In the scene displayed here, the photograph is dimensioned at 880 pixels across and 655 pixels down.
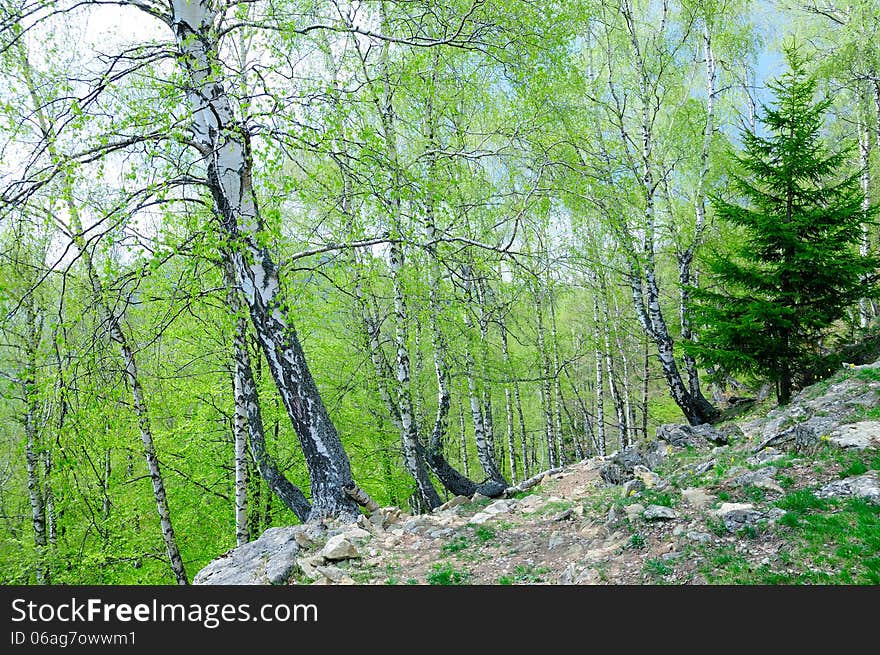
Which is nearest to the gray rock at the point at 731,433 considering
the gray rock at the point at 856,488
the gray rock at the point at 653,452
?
the gray rock at the point at 653,452

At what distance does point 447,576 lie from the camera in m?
4.82

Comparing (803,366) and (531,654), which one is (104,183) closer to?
(531,654)

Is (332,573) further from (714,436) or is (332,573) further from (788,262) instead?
(788,262)

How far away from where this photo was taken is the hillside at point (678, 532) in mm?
3953

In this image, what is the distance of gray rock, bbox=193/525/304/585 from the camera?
516 centimetres

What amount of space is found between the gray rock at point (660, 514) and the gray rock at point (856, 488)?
3.86ft

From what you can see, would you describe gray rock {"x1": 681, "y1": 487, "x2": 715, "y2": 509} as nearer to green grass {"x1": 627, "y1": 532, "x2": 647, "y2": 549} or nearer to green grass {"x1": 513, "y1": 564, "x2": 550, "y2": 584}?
green grass {"x1": 627, "y1": 532, "x2": 647, "y2": 549}

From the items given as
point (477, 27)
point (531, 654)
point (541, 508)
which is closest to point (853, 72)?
point (477, 27)

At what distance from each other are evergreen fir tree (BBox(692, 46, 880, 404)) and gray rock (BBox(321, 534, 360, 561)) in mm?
7014

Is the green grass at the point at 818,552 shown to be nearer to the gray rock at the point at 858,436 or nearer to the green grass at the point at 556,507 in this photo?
the gray rock at the point at 858,436

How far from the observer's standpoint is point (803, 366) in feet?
30.6

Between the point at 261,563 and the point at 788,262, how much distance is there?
9162 mm

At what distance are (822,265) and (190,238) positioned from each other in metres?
9.41

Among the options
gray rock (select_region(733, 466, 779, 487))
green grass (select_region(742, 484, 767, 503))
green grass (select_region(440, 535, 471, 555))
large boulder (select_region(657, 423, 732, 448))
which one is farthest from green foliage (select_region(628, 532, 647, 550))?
large boulder (select_region(657, 423, 732, 448))
